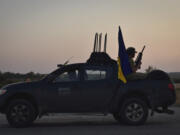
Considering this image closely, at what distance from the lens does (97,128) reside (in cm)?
1099

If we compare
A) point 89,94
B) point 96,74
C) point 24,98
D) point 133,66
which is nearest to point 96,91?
point 89,94

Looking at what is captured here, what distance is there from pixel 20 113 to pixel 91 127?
1906 mm

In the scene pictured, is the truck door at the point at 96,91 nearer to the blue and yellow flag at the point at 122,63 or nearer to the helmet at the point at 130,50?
the blue and yellow flag at the point at 122,63

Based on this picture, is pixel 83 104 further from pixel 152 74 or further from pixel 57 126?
pixel 152 74

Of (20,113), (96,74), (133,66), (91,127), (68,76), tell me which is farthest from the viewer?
(133,66)

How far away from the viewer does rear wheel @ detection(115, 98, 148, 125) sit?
453 inches

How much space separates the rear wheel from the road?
0.21 m

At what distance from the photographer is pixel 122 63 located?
12000 mm

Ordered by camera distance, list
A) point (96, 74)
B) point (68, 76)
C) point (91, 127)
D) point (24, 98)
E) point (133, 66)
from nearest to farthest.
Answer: point (91, 127), point (24, 98), point (68, 76), point (96, 74), point (133, 66)

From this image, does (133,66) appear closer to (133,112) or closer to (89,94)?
(133,112)

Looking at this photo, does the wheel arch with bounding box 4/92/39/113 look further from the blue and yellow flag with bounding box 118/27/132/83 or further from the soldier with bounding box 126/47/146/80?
the soldier with bounding box 126/47/146/80

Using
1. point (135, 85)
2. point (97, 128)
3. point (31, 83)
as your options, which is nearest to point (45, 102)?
point (31, 83)

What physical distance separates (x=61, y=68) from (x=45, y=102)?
102 cm

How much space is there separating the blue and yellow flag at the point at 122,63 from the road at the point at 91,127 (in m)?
1.37
